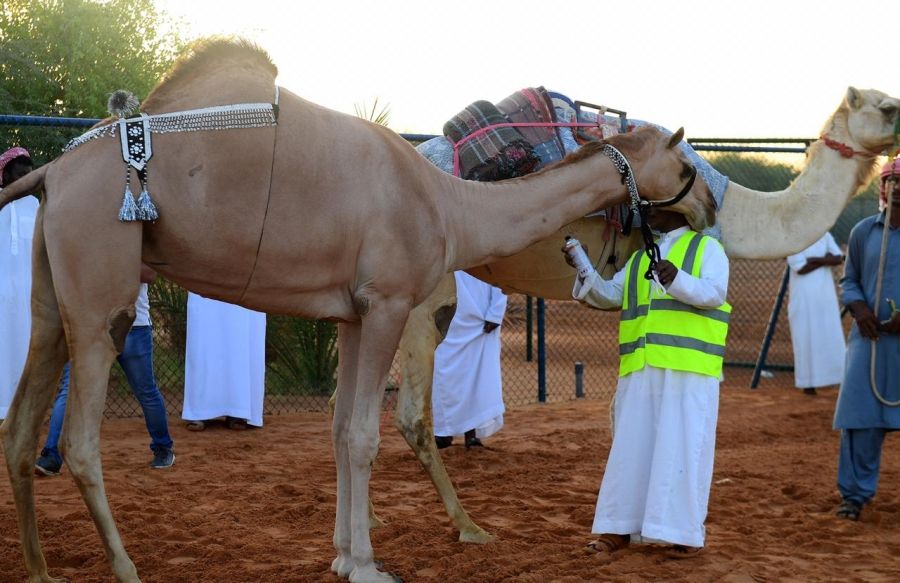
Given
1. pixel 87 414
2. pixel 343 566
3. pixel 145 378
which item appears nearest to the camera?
pixel 87 414

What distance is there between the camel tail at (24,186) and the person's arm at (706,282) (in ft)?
9.63

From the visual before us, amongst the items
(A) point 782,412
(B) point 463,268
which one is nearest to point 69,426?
(B) point 463,268

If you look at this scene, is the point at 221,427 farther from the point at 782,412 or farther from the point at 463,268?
the point at 782,412

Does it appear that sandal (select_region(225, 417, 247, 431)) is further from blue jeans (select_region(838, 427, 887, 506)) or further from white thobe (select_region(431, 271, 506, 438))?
blue jeans (select_region(838, 427, 887, 506))

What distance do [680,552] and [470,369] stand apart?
A: 343 cm

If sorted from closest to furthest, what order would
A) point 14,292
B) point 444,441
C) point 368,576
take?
point 368,576 < point 14,292 < point 444,441

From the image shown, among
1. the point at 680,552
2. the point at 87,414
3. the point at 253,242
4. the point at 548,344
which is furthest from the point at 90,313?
the point at 548,344

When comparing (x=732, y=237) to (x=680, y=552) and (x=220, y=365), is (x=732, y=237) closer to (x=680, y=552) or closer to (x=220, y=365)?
(x=680, y=552)

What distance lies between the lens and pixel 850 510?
6.67 m

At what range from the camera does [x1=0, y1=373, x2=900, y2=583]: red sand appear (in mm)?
5258

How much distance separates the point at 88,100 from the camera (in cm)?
1249

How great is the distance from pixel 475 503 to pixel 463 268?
211 cm

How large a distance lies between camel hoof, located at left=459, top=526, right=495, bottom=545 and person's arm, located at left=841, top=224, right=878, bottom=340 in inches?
115

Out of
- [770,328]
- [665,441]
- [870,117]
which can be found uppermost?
[870,117]
